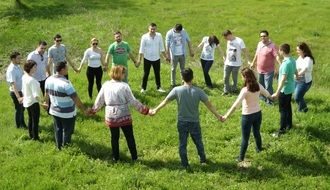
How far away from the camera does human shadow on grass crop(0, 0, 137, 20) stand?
36.1 m

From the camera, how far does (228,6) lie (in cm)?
3869

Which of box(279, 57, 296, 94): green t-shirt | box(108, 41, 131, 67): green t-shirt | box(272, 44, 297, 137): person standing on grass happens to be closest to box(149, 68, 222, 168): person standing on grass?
box(272, 44, 297, 137): person standing on grass

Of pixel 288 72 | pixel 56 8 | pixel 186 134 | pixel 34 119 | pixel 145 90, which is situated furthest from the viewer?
pixel 56 8

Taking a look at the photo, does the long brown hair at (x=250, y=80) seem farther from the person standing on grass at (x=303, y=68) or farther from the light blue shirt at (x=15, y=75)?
the light blue shirt at (x=15, y=75)

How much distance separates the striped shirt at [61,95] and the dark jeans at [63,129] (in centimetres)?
17

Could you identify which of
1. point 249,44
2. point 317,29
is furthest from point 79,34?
point 317,29

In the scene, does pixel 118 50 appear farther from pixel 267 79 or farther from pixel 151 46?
pixel 267 79

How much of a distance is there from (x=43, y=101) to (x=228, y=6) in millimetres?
27375

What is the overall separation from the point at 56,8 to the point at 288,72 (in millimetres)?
27590

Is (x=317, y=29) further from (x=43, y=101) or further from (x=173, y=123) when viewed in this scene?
(x=43, y=101)

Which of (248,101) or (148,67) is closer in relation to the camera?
(248,101)

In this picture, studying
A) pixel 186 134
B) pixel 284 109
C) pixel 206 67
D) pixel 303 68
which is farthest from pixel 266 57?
pixel 186 134

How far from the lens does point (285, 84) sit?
14.0 metres

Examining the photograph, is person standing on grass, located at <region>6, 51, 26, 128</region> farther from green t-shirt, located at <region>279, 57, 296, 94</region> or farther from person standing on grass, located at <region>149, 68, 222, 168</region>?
green t-shirt, located at <region>279, 57, 296, 94</region>
